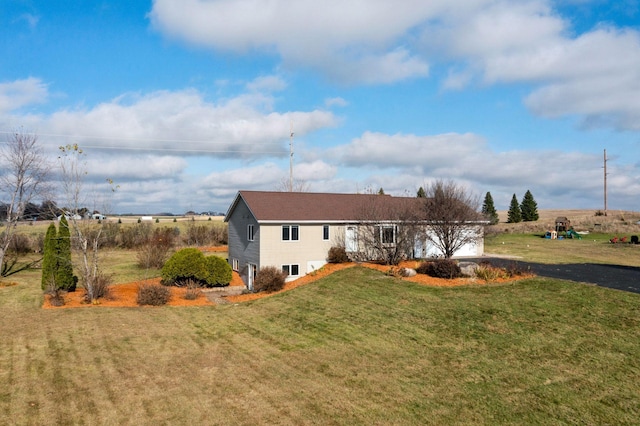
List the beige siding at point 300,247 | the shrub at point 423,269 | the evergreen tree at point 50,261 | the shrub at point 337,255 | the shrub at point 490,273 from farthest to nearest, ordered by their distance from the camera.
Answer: the shrub at point 337,255, the beige siding at point 300,247, the shrub at point 423,269, the evergreen tree at point 50,261, the shrub at point 490,273

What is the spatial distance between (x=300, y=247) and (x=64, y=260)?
44.8ft

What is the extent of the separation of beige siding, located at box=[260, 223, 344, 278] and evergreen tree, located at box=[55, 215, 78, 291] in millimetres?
10768

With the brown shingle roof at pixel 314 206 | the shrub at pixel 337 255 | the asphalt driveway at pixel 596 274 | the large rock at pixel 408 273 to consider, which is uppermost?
the brown shingle roof at pixel 314 206

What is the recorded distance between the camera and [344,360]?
1248 centimetres

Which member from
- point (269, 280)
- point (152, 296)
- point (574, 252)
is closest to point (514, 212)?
point (574, 252)

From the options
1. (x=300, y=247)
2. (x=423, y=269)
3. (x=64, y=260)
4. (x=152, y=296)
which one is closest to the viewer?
(x=152, y=296)

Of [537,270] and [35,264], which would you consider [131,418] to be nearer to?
[537,270]

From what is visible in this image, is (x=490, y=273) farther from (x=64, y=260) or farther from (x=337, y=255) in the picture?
(x=64, y=260)

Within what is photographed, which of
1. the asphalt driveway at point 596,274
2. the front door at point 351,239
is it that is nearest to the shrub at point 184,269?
the front door at point 351,239

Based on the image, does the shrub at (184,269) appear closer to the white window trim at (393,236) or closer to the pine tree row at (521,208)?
the white window trim at (393,236)

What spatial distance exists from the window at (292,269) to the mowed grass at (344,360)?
27.1 feet

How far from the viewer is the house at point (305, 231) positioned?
2744cm

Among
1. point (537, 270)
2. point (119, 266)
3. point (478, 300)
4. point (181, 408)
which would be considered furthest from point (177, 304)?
point (537, 270)

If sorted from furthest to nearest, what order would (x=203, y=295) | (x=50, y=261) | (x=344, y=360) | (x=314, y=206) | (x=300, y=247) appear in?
(x=314, y=206), (x=300, y=247), (x=203, y=295), (x=50, y=261), (x=344, y=360)
